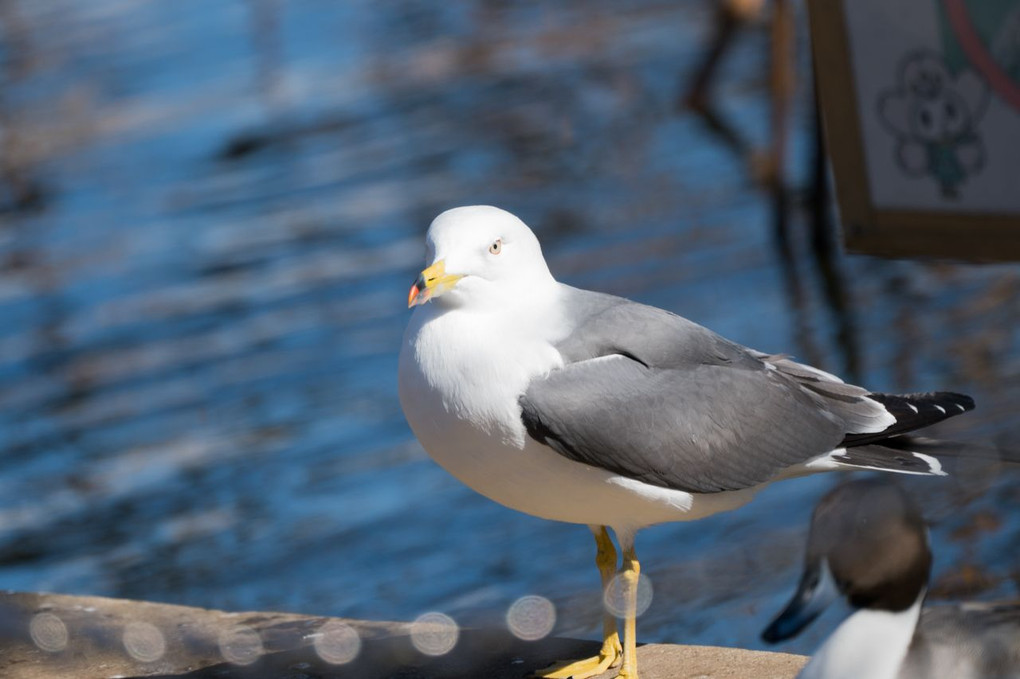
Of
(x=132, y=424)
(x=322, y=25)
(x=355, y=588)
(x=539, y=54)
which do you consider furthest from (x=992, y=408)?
(x=322, y=25)

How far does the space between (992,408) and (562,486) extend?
141 inches

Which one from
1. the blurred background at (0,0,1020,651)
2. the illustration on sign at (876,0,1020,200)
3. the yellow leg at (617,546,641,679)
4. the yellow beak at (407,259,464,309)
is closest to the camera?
the yellow beak at (407,259,464,309)

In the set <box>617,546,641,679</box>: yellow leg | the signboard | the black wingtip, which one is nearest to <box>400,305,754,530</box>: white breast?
<box>617,546,641,679</box>: yellow leg

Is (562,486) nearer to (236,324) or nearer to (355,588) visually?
(355,588)

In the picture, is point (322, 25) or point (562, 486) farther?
point (322, 25)

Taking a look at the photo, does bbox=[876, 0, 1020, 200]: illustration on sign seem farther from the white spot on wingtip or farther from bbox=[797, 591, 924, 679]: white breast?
bbox=[797, 591, 924, 679]: white breast

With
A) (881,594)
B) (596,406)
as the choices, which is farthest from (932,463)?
(881,594)

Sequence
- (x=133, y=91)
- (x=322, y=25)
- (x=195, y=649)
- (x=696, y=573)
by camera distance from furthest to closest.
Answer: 1. (x=322, y=25)
2. (x=133, y=91)
3. (x=696, y=573)
4. (x=195, y=649)

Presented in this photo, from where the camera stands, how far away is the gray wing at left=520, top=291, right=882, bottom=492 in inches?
136

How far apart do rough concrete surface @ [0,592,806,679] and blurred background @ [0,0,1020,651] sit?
875mm

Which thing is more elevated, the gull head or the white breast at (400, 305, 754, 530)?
the gull head

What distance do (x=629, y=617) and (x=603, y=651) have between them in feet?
0.69

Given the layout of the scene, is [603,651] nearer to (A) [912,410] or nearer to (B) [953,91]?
(A) [912,410]

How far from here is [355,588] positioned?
607 cm
